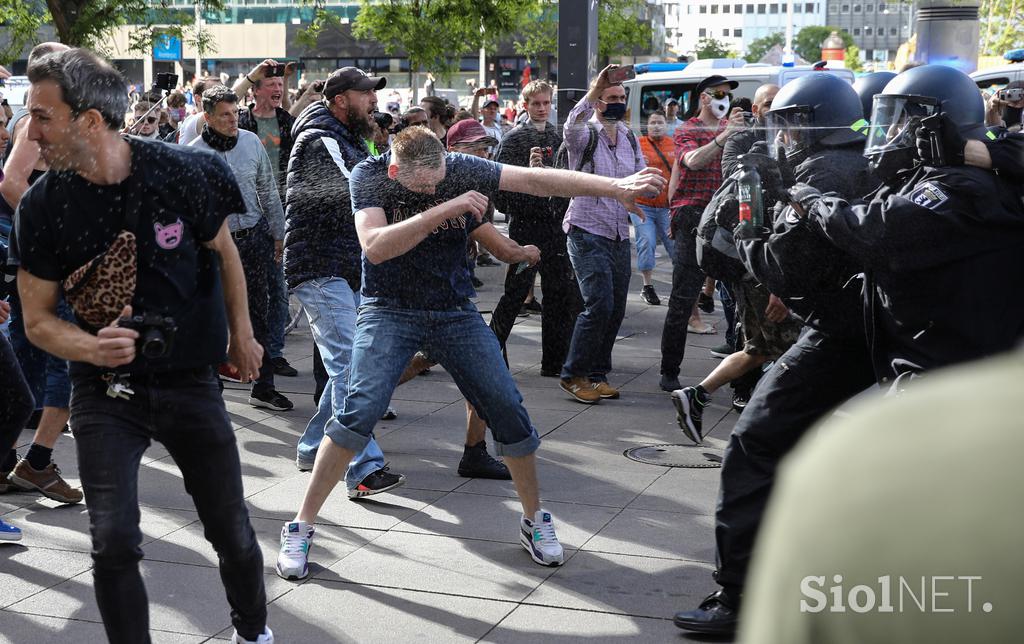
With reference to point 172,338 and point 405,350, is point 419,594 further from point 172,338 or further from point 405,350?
point 172,338

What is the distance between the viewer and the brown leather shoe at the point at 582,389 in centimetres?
797

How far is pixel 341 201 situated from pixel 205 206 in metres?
2.84

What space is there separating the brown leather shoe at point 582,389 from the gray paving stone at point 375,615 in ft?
11.4

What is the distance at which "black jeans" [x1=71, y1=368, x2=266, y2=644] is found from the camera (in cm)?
333

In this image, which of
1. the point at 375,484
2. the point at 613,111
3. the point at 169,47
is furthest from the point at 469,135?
the point at 169,47

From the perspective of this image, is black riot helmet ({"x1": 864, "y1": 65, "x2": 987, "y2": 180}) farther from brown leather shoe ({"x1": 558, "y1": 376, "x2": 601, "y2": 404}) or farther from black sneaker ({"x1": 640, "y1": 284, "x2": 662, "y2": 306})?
black sneaker ({"x1": 640, "y1": 284, "x2": 662, "y2": 306})

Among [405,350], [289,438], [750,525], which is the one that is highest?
[405,350]

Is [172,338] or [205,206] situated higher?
[205,206]

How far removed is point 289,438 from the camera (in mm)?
7043

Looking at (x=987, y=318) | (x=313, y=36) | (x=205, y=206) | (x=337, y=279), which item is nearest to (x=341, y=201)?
(x=337, y=279)

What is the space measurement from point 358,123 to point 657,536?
8.33 feet

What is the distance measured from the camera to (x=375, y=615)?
14.4ft

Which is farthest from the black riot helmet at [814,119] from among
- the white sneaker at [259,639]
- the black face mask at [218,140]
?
the black face mask at [218,140]

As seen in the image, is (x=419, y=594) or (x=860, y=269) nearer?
(x=860, y=269)
